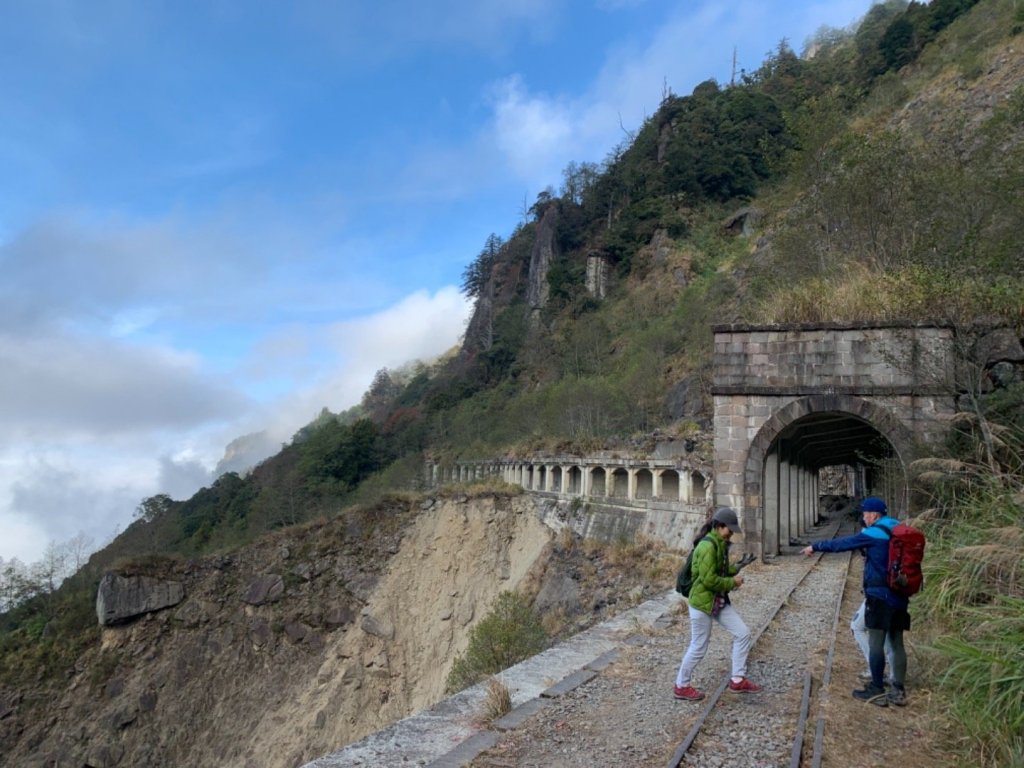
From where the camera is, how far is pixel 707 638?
202 inches

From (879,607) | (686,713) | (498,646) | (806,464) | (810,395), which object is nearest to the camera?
(879,607)

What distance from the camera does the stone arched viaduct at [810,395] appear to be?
36.2 ft

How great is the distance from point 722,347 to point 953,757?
9.34 m

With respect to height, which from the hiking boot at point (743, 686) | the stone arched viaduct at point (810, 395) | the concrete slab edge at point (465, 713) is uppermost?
the stone arched viaduct at point (810, 395)

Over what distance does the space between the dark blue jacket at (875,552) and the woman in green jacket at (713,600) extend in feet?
2.22

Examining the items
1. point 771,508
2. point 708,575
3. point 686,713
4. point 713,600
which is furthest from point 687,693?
point 771,508

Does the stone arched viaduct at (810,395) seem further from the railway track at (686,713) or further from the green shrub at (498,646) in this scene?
the railway track at (686,713)

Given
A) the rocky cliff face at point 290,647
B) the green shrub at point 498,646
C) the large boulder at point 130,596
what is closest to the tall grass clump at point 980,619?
the green shrub at point 498,646

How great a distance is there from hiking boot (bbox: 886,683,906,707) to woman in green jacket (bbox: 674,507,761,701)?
0.98 metres

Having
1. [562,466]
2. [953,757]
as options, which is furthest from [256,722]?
[953,757]

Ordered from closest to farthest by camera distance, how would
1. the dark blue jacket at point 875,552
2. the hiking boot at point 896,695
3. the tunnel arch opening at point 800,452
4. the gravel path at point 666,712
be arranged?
the gravel path at point 666,712 → the dark blue jacket at point 875,552 → the hiking boot at point 896,695 → the tunnel arch opening at point 800,452

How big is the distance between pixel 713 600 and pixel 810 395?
8.14 meters

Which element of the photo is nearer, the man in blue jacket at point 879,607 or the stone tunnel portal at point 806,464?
the man in blue jacket at point 879,607

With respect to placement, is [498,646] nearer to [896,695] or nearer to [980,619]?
[896,695]
